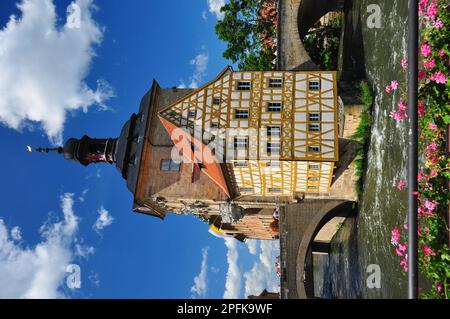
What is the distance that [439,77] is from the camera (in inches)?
581

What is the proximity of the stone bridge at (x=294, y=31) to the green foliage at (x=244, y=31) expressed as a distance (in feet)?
15.4

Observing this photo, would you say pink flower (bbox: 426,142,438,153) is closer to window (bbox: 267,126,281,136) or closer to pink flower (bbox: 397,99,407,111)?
pink flower (bbox: 397,99,407,111)

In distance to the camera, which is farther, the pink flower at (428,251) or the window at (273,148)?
the window at (273,148)

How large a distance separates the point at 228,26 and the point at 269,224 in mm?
18491

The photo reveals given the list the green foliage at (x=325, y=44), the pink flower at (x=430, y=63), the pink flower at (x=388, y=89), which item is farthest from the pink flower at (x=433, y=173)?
the green foliage at (x=325, y=44)

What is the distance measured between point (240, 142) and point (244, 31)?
670 inches

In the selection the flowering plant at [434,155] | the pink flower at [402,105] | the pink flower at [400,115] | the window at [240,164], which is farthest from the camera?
the window at [240,164]

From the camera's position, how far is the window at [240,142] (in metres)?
23.3

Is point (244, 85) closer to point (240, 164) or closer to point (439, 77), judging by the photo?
point (240, 164)

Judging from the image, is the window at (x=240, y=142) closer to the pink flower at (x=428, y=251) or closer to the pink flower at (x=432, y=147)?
the pink flower at (x=432, y=147)

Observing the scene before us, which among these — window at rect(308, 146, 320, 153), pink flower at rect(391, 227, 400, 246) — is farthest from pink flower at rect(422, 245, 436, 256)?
window at rect(308, 146, 320, 153)

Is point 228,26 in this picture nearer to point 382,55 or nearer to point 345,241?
point 382,55

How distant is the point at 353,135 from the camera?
2428cm
